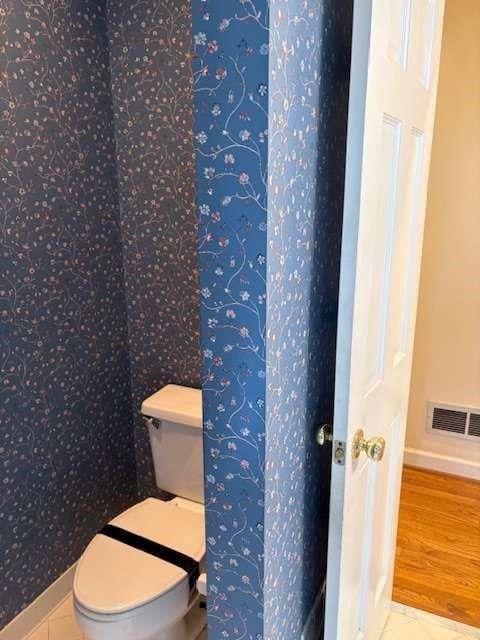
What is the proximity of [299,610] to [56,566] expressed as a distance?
1.03 metres

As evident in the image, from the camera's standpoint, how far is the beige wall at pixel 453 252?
7.04 feet

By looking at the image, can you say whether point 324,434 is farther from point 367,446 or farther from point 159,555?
point 159,555

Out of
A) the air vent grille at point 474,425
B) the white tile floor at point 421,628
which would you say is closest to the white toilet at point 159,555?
the white tile floor at point 421,628

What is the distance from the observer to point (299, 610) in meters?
1.18

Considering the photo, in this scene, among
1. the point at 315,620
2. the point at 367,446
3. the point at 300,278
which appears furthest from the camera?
the point at 315,620

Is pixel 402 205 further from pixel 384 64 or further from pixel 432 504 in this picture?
pixel 432 504

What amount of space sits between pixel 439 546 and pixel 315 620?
0.94 meters

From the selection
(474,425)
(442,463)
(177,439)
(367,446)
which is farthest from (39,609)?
(474,425)

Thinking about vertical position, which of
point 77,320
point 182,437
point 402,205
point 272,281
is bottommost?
point 182,437

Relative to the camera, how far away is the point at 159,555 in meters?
1.47

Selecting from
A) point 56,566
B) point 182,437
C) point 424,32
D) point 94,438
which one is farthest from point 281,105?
point 56,566

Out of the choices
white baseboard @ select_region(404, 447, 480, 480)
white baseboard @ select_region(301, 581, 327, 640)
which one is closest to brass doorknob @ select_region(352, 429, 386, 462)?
white baseboard @ select_region(301, 581, 327, 640)

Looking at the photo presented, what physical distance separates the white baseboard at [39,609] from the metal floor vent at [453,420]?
1.79 meters

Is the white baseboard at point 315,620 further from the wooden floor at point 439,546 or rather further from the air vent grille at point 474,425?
the air vent grille at point 474,425
